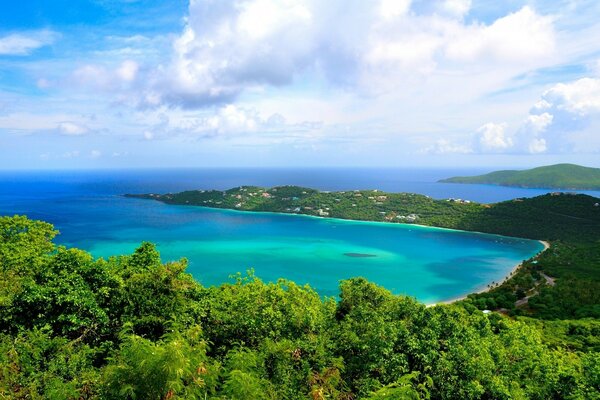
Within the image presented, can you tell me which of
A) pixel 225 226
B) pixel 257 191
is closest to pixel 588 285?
pixel 225 226

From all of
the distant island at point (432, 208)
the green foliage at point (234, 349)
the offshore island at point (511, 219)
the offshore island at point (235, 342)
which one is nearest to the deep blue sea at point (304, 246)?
the offshore island at point (511, 219)

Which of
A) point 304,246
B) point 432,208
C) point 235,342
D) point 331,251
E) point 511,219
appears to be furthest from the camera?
point 432,208

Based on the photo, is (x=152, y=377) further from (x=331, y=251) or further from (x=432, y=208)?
(x=432, y=208)

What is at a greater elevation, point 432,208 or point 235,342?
point 235,342

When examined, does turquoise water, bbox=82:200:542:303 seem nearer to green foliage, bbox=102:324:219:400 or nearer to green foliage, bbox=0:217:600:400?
green foliage, bbox=0:217:600:400

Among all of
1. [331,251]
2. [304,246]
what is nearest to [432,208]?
[331,251]

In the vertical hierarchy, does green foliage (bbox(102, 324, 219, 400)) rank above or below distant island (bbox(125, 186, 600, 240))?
above

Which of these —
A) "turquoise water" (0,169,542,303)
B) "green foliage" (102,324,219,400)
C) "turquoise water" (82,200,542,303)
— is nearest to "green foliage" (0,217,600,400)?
"green foliage" (102,324,219,400)

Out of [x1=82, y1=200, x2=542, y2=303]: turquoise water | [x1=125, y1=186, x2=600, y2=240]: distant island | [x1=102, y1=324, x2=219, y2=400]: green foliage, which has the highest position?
[x1=102, y1=324, x2=219, y2=400]: green foliage
